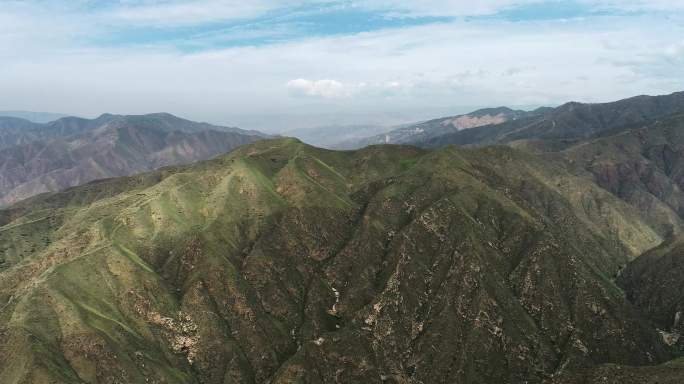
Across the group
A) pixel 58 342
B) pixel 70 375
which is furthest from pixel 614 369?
Answer: pixel 58 342

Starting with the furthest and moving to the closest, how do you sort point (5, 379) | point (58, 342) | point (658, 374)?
point (58, 342)
point (5, 379)
point (658, 374)

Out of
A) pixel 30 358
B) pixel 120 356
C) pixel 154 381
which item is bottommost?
pixel 154 381

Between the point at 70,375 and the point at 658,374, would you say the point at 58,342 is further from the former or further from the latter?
the point at 658,374

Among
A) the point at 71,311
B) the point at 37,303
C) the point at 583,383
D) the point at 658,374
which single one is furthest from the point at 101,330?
the point at 658,374

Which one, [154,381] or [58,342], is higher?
[58,342]

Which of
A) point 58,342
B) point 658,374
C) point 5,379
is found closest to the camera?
point 658,374

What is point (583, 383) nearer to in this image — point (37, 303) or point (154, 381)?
point (154, 381)

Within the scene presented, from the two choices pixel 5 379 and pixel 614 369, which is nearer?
pixel 614 369

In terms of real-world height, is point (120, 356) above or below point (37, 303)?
below

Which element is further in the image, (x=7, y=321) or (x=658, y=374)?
(x=7, y=321)
